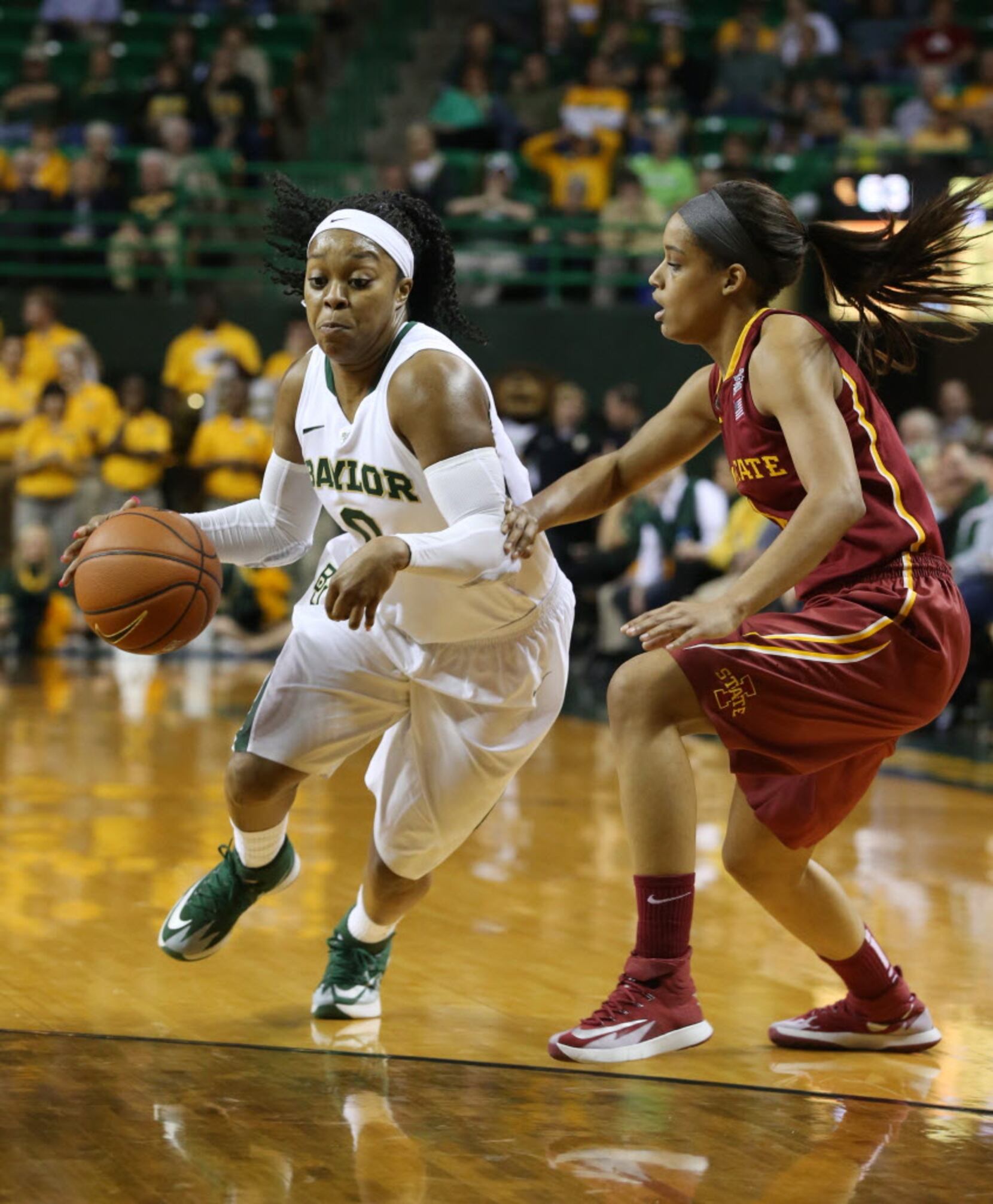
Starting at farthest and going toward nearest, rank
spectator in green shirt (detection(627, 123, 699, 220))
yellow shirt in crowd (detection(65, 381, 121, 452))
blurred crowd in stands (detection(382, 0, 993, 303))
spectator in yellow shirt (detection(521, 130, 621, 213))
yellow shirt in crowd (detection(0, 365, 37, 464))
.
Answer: spectator in yellow shirt (detection(521, 130, 621, 213))
spectator in green shirt (detection(627, 123, 699, 220))
blurred crowd in stands (detection(382, 0, 993, 303))
yellow shirt in crowd (detection(0, 365, 37, 464))
yellow shirt in crowd (detection(65, 381, 121, 452))

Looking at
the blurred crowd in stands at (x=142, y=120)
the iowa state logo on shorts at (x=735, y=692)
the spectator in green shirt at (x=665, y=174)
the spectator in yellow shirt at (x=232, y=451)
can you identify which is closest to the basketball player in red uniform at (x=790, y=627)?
the iowa state logo on shorts at (x=735, y=692)

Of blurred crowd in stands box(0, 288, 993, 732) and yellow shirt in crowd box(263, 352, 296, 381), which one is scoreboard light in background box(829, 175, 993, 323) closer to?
blurred crowd in stands box(0, 288, 993, 732)

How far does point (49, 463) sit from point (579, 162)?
15.2ft

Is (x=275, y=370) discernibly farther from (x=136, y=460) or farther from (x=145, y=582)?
(x=145, y=582)

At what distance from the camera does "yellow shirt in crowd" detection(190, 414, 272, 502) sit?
11.5 m

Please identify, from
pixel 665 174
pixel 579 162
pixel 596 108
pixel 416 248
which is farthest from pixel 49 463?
pixel 416 248

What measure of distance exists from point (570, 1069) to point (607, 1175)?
2.07ft

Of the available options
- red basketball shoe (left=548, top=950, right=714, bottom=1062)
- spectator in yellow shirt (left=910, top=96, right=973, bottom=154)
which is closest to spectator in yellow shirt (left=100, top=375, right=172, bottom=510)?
spectator in yellow shirt (left=910, top=96, right=973, bottom=154)

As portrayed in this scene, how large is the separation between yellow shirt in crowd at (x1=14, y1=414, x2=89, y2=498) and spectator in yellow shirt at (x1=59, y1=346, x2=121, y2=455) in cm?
13

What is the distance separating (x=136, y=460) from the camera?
11656 millimetres

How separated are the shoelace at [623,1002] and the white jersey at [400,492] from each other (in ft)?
2.60

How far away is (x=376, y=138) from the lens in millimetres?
15539

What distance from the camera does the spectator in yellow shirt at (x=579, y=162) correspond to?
13.4 m

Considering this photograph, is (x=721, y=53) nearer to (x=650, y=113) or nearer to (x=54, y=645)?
(x=650, y=113)
